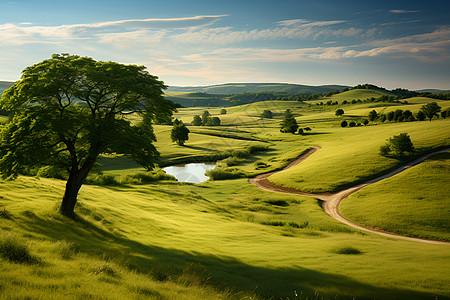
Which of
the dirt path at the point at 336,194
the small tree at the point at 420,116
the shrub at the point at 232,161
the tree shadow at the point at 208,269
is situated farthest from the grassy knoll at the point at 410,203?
the small tree at the point at 420,116

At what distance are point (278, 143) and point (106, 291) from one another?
9687cm

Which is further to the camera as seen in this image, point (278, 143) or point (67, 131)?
point (278, 143)

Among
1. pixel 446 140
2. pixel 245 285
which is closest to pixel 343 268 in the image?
pixel 245 285

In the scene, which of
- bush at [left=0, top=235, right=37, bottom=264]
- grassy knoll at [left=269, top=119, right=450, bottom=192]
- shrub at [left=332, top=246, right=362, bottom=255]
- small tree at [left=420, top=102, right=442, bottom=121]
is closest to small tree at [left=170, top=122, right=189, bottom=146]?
grassy knoll at [left=269, top=119, right=450, bottom=192]

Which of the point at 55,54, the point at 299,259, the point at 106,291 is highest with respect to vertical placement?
the point at 55,54

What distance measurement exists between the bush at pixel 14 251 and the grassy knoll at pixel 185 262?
40 centimetres

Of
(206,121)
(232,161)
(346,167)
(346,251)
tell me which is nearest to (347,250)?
(346,251)

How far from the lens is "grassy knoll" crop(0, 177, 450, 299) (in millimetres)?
8406

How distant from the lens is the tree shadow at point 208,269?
37.3 ft

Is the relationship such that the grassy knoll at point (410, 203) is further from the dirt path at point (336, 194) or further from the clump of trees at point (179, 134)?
the clump of trees at point (179, 134)

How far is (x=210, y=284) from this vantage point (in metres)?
11.0

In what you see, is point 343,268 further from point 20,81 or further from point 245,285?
point 20,81

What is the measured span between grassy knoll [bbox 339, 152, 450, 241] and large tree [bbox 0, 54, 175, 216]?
29536mm

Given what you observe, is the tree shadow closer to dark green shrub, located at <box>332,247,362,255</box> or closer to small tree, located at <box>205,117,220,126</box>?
dark green shrub, located at <box>332,247,362,255</box>
